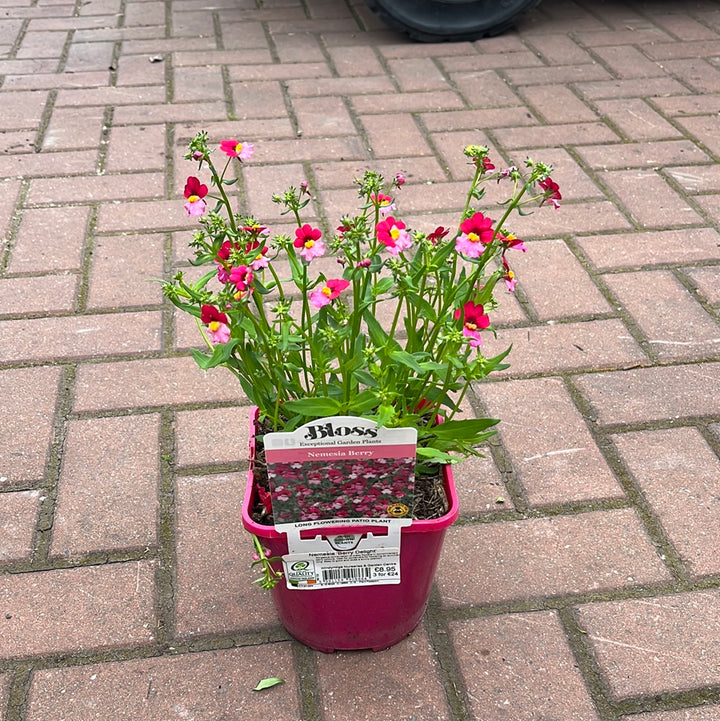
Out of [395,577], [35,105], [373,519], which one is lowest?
[35,105]

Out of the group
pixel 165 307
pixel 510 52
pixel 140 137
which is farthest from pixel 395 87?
pixel 165 307

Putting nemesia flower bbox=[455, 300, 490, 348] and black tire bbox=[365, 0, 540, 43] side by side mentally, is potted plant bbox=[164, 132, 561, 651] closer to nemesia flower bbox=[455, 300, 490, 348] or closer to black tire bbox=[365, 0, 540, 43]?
nemesia flower bbox=[455, 300, 490, 348]

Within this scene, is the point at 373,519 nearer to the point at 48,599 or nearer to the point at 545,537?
the point at 545,537

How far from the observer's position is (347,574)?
137 centimetres

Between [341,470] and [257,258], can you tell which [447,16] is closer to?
[257,258]

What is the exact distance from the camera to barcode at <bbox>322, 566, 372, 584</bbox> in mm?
1362

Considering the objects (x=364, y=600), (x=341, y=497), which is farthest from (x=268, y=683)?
(x=341, y=497)

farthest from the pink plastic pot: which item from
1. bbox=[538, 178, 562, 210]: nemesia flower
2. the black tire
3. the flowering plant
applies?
the black tire

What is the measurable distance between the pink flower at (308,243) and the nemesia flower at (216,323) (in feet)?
0.45

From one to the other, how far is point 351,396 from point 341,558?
25 cm

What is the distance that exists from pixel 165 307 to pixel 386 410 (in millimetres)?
1305

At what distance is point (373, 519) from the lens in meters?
1.29

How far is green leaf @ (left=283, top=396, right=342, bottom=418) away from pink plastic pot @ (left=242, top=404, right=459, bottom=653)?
0.57 ft

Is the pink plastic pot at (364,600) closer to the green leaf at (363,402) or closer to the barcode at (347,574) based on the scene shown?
the barcode at (347,574)
